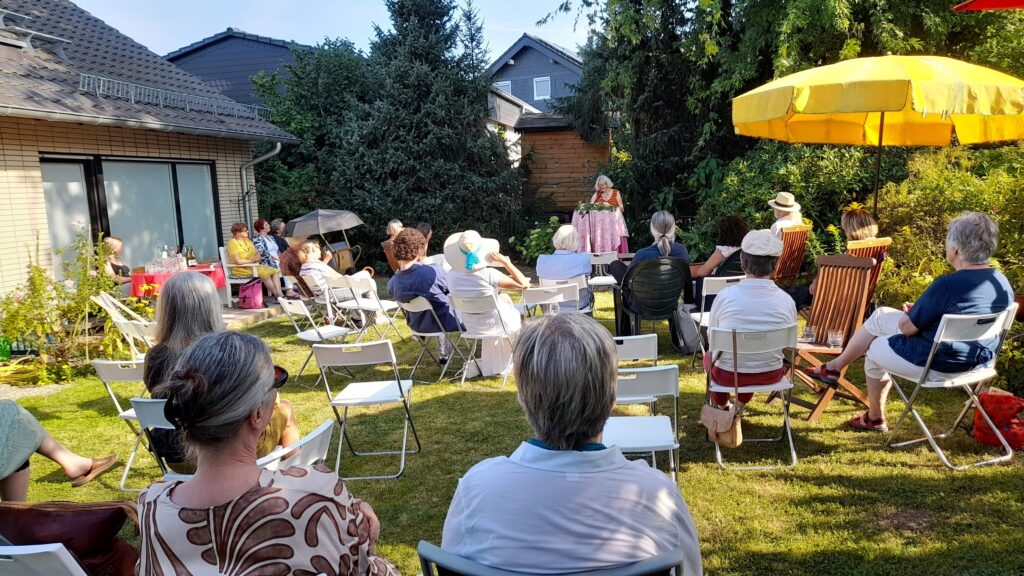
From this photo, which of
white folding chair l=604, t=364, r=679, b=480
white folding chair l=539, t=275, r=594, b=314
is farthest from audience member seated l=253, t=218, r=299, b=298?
white folding chair l=604, t=364, r=679, b=480

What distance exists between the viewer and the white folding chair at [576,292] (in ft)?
21.9

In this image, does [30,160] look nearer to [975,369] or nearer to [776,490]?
[776,490]

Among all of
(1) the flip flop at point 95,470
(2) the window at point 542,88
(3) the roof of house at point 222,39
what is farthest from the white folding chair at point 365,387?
(2) the window at point 542,88

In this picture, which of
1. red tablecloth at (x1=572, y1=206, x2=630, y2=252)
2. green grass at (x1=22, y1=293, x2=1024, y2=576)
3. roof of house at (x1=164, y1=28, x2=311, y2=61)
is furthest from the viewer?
roof of house at (x1=164, y1=28, x2=311, y2=61)

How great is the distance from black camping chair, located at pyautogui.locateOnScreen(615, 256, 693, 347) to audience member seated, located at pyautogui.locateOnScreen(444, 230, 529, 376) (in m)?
1.03

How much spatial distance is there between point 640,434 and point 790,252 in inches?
164

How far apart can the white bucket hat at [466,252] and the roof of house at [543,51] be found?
84.9 feet

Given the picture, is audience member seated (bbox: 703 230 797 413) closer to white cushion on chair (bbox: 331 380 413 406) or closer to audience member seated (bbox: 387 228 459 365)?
white cushion on chair (bbox: 331 380 413 406)

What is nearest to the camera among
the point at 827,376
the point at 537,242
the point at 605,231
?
the point at 827,376

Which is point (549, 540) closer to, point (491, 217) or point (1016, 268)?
point (1016, 268)

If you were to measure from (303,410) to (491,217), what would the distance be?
32.2 feet

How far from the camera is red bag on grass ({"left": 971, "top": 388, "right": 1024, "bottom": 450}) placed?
4.14m

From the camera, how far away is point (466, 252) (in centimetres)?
621

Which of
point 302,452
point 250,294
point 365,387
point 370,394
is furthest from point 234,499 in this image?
point 250,294
